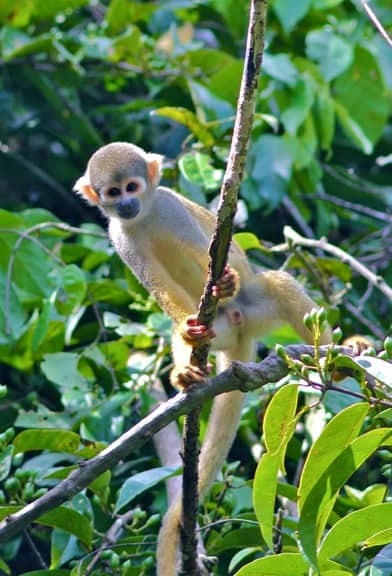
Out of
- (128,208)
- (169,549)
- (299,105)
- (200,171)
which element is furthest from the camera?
(299,105)

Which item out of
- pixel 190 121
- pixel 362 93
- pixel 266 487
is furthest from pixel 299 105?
pixel 266 487

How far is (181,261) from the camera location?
421 cm

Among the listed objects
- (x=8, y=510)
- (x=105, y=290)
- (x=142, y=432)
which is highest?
(x=142, y=432)

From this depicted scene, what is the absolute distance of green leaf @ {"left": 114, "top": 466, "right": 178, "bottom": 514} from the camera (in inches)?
127

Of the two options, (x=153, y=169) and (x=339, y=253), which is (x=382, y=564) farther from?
(x=153, y=169)

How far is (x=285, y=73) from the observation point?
5102 mm

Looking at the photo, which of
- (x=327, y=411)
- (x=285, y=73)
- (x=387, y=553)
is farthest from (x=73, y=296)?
(x=387, y=553)

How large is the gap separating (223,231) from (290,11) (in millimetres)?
2920

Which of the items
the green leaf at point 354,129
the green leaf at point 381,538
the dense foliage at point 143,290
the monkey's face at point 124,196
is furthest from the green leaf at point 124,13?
the green leaf at point 381,538

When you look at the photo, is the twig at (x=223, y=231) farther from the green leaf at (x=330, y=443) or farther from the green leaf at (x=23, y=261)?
the green leaf at (x=23, y=261)

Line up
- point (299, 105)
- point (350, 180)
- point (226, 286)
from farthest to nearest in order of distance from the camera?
point (350, 180) → point (299, 105) → point (226, 286)

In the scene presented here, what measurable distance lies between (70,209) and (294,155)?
5.80ft

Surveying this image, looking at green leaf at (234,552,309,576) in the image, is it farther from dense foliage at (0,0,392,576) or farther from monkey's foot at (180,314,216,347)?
monkey's foot at (180,314,216,347)

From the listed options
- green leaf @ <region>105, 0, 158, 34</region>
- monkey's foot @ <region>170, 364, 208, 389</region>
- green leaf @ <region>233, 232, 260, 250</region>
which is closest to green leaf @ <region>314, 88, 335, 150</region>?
green leaf @ <region>233, 232, 260, 250</region>
